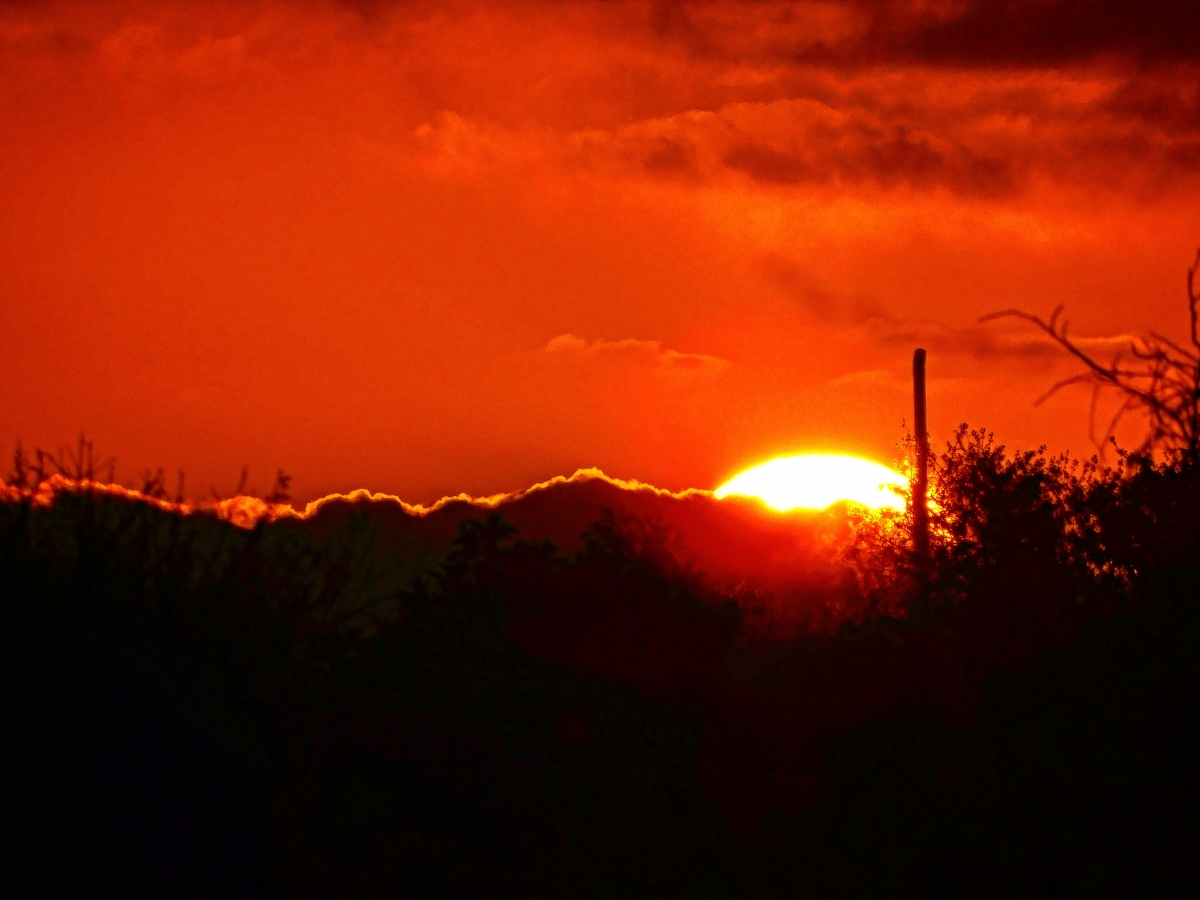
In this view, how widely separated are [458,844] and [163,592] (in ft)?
10.2

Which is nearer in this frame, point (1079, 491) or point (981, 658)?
point (981, 658)

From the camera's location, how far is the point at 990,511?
20062 millimetres

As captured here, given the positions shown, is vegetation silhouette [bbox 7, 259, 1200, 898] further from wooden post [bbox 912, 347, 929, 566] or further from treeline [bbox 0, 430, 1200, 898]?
wooden post [bbox 912, 347, 929, 566]

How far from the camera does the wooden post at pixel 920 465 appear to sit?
80.0 ft

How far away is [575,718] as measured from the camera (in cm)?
1252

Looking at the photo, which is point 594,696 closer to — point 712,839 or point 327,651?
point 712,839

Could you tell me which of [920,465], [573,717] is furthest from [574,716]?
[920,465]

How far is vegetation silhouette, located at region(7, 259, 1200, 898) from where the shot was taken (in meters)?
10.6

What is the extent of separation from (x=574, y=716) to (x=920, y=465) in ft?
52.4

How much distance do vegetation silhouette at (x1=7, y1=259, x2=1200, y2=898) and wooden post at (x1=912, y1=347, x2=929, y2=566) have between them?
9.12m

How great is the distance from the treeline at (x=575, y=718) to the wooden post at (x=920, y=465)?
9.19m

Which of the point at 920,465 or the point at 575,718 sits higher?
the point at 920,465

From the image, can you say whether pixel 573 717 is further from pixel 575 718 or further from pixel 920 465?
pixel 920 465

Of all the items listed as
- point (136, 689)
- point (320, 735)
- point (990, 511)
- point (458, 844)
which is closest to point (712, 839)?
point (458, 844)
